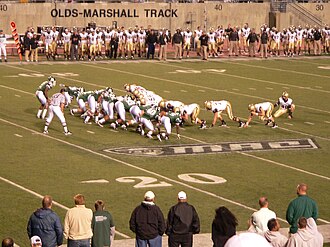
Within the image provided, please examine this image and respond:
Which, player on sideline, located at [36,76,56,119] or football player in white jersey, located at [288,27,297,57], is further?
football player in white jersey, located at [288,27,297,57]

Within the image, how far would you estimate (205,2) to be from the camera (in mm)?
56250

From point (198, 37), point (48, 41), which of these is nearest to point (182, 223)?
point (48, 41)

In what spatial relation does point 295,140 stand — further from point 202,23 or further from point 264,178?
point 202,23

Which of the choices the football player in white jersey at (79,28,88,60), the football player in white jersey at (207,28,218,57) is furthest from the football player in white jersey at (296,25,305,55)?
the football player in white jersey at (79,28,88,60)

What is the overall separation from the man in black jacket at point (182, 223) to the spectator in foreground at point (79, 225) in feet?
3.32

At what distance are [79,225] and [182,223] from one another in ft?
4.16

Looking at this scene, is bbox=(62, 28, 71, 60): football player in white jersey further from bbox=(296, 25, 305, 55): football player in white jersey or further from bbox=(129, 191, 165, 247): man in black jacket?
bbox=(129, 191, 165, 247): man in black jacket

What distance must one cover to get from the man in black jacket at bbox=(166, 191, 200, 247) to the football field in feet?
8.99

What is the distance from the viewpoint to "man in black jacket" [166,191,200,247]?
12.8 meters

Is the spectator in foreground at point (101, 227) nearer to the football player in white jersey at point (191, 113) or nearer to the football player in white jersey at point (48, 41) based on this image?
the football player in white jersey at point (191, 113)

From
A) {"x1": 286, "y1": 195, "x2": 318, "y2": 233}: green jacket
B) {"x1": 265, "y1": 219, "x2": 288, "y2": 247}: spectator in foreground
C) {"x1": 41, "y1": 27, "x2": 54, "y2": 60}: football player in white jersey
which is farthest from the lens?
{"x1": 41, "y1": 27, "x2": 54, "y2": 60}: football player in white jersey

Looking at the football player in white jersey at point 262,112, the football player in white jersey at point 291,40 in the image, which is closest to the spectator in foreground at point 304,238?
the football player in white jersey at point 262,112

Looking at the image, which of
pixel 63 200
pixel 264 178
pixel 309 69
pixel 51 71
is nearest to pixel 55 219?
pixel 63 200

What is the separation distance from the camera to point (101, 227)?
41.9 feet
